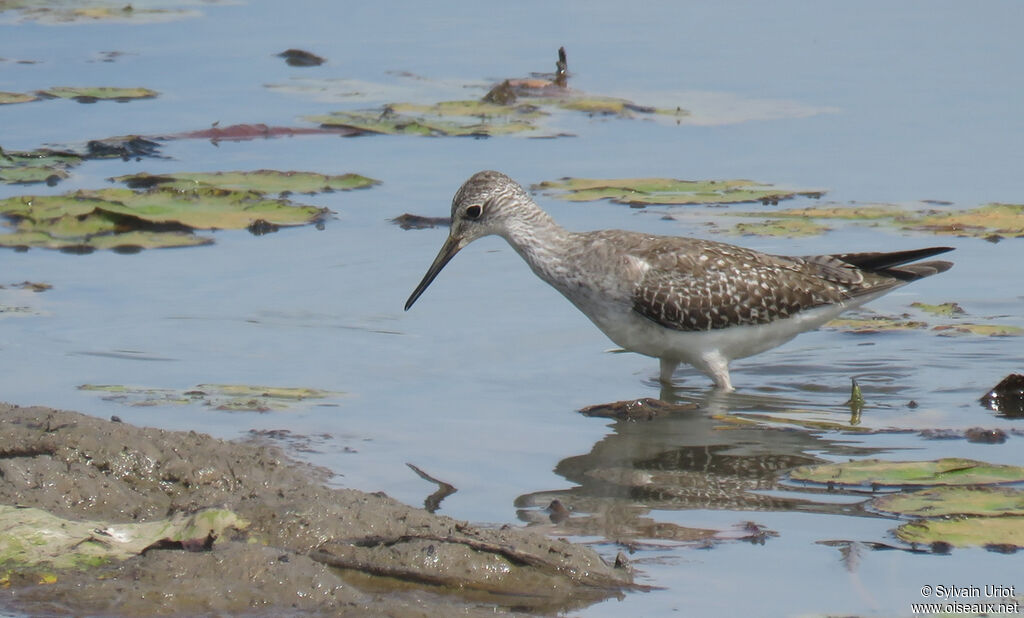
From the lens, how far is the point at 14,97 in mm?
13586

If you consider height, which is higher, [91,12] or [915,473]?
[91,12]

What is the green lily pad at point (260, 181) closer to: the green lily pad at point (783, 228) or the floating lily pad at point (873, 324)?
the green lily pad at point (783, 228)

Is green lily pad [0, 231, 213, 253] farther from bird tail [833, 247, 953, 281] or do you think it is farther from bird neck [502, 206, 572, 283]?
bird tail [833, 247, 953, 281]

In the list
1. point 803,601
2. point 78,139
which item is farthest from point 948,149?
point 803,601

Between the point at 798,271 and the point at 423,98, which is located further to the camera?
the point at 423,98

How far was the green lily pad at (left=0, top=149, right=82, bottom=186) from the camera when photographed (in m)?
11.2

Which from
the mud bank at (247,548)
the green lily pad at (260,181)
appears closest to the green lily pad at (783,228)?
the green lily pad at (260,181)

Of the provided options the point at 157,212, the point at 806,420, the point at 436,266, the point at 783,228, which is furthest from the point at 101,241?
the point at 806,420

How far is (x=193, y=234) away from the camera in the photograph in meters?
10.7

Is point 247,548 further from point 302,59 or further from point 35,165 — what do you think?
point 302,59

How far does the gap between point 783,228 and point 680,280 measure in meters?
1.53

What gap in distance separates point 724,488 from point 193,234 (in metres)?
5.02

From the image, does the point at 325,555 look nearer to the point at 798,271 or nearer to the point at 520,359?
the point at 520,359

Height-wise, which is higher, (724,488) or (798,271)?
(798,271)
